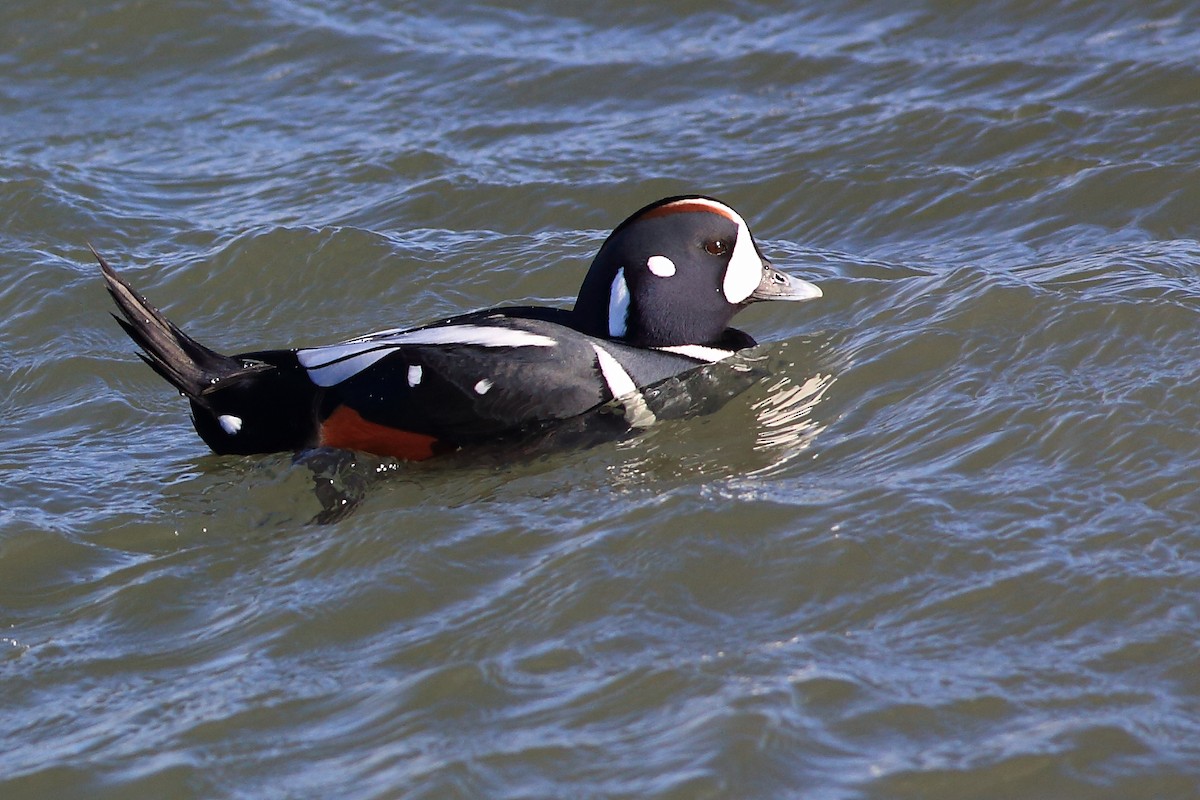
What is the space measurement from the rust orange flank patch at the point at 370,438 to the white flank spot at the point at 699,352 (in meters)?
1.21

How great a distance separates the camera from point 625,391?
6.37 meters

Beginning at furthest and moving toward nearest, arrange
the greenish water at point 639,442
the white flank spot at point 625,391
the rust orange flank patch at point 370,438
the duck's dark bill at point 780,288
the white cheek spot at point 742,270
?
the duck's dark bill at point 780,288
the white cheek spot at point 742,270
the white flank spot at point 625,391
the rust orange flank patch at point 370,438
the greenish water at point 639,442

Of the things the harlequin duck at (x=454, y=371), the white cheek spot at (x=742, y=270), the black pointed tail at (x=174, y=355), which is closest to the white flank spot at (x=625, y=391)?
the harlequin duck at (x=454, y=371)


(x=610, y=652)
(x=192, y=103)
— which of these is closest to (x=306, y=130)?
(x=192, y=103)

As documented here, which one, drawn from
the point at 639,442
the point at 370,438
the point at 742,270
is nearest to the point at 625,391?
the point at 639,442

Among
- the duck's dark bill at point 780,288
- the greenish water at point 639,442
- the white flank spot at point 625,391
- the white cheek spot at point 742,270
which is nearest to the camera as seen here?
the greenish water at point 639,442

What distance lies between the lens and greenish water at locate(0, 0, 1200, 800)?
4.29 metres

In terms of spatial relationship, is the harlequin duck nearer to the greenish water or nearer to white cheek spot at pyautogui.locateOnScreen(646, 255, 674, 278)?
white cheek spot at pyautogui.locateOnScreen(646, 255, 674, 278)

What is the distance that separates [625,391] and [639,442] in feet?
0.80

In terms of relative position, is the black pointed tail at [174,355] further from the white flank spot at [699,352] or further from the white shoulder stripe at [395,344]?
the white flank spot at [699,352]

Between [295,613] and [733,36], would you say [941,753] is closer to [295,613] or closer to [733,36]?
[295,613]

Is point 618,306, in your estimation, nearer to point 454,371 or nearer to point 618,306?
point 618,306

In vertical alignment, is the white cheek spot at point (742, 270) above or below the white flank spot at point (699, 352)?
above

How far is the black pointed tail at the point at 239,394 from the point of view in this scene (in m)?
6.21
